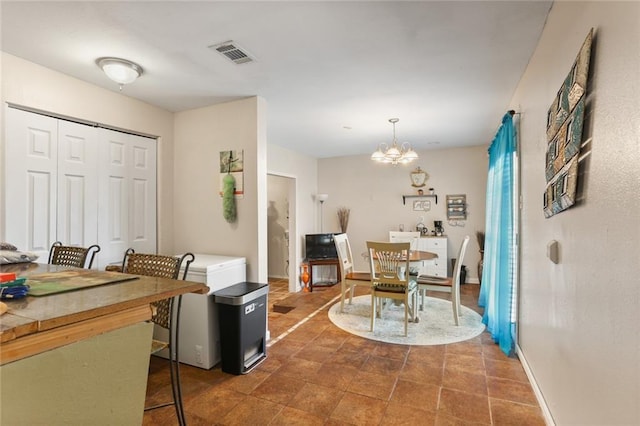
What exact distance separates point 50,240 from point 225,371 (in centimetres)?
180

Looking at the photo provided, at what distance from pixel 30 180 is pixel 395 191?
5274 mm

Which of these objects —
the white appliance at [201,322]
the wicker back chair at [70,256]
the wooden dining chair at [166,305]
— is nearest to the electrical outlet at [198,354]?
the white appliance at [201,322]

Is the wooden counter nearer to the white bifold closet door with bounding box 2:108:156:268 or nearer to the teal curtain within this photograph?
the white bifold closet door with bounding box 2:108:156:268

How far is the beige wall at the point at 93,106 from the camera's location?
2.28 meters

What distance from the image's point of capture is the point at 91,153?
2.81 metres

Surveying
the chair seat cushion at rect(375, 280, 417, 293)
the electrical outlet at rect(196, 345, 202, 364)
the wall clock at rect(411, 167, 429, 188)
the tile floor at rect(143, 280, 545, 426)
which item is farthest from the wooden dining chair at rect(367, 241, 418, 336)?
the wall clock at rect(411, 167, 429, 188)

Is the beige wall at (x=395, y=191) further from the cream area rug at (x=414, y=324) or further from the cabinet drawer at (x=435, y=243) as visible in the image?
the cream area rug at (x=414, y=324)

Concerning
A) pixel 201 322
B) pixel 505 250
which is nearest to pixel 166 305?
pixel 201 322

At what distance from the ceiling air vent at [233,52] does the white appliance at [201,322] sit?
1676 mm

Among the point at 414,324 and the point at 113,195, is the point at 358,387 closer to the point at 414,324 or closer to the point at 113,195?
the point at 414,324

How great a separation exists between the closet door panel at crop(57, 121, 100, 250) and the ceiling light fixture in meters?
0.70

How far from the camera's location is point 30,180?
2393mm

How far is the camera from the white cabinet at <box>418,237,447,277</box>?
543 centimetres

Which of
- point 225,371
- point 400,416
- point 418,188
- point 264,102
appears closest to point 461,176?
point 418,188
